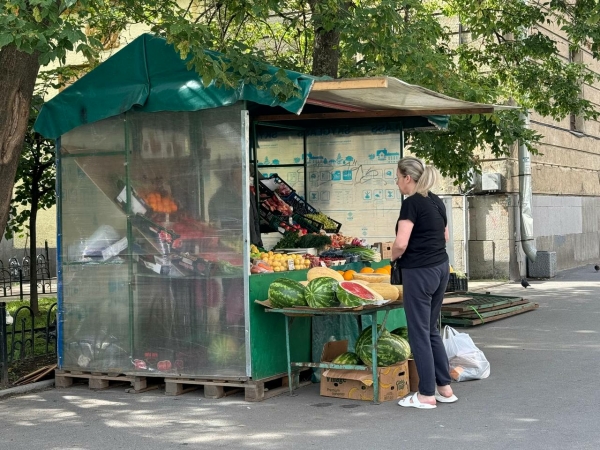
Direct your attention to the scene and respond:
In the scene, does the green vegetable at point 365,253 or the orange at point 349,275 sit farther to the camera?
the green vegetable at point 365,253

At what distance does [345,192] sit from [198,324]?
377 cm

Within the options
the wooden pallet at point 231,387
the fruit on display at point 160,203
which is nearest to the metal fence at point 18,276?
the fruit on display at point 160,203

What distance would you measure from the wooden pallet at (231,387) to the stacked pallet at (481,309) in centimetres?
433

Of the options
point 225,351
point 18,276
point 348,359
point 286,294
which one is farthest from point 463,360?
point 18,276

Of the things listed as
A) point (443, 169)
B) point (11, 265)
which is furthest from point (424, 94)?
point (11, 265)

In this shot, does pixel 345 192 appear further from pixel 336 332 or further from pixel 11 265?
pixel 11 265

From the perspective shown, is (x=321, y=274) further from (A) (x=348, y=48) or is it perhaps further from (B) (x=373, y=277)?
(A) (x=348, y=48)

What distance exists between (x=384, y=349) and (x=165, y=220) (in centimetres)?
231

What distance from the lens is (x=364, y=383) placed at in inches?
313

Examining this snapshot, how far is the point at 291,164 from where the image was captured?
11875 mm

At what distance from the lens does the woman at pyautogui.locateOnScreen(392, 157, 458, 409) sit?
752 cm

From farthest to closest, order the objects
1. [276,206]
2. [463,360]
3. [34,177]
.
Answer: [34,177] → [276,206] → [463,360]

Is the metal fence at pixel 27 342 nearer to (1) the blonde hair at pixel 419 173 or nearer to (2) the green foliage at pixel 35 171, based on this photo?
(2) the green foliage at pixel 35 171

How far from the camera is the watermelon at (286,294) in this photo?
7.98 m
